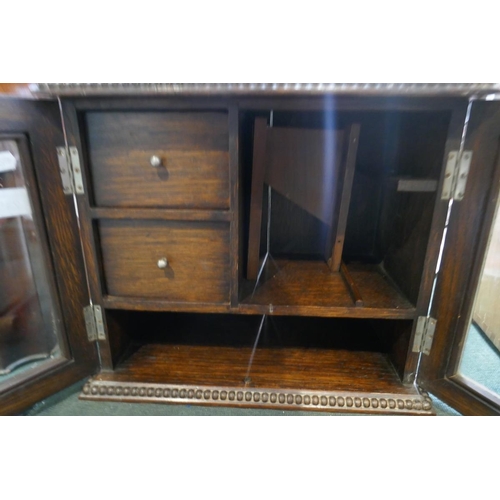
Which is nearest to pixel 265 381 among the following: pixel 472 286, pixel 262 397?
pixel 262 397

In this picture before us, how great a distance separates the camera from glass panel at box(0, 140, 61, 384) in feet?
2.19

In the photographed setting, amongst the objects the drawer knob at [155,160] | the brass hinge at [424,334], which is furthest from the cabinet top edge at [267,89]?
the brass hinge at [424,334]

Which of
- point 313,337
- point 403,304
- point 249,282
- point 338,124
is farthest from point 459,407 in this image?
point 338,124

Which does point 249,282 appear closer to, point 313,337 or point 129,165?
point 313,337

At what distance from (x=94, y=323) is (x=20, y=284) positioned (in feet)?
0.60

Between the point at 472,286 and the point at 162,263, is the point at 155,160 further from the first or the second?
the point at 472,286

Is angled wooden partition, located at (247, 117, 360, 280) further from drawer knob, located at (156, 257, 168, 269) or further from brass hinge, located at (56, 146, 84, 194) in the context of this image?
brass hinge, located at (56, 146, 84, 194)

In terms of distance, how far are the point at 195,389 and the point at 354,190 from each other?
0.70 meters

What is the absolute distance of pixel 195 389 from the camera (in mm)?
761

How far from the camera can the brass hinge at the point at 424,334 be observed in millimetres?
708

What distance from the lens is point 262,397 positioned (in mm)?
744

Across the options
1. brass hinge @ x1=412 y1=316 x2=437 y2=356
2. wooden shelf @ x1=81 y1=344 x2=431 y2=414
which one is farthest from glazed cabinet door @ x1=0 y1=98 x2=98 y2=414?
brass hinge @ x1=412 y1=316 x2=437 y2=356

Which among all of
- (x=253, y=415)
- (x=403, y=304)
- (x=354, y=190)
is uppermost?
(x=354, y=190)

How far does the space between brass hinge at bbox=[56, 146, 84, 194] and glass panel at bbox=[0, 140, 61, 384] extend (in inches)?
3.2
